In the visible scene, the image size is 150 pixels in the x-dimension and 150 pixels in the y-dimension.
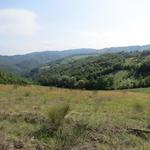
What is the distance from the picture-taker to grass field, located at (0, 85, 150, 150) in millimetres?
11148

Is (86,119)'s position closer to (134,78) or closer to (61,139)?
(61,139)

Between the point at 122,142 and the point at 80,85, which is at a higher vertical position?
the point at 122,142

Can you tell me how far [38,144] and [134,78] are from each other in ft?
442

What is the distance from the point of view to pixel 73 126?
43.6 feet

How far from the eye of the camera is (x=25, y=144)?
11008 mm

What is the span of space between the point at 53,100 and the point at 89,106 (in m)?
2.68

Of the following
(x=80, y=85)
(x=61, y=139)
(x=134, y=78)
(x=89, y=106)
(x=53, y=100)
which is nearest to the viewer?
(x=61, y=139)

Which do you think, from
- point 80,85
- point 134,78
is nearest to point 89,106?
point 80,85

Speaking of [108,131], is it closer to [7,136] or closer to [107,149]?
[107,149]

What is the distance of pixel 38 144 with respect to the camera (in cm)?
1110

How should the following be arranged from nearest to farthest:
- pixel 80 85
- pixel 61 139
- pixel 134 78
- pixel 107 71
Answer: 1. pixel 61 139
2. pixel 80 85
3. pixel 134 78
4. pixel 107 71

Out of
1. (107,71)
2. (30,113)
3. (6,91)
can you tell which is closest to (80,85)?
(107,71)

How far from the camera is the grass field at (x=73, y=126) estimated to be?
11148mm

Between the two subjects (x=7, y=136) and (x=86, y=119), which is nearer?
(x=7, y=136)
